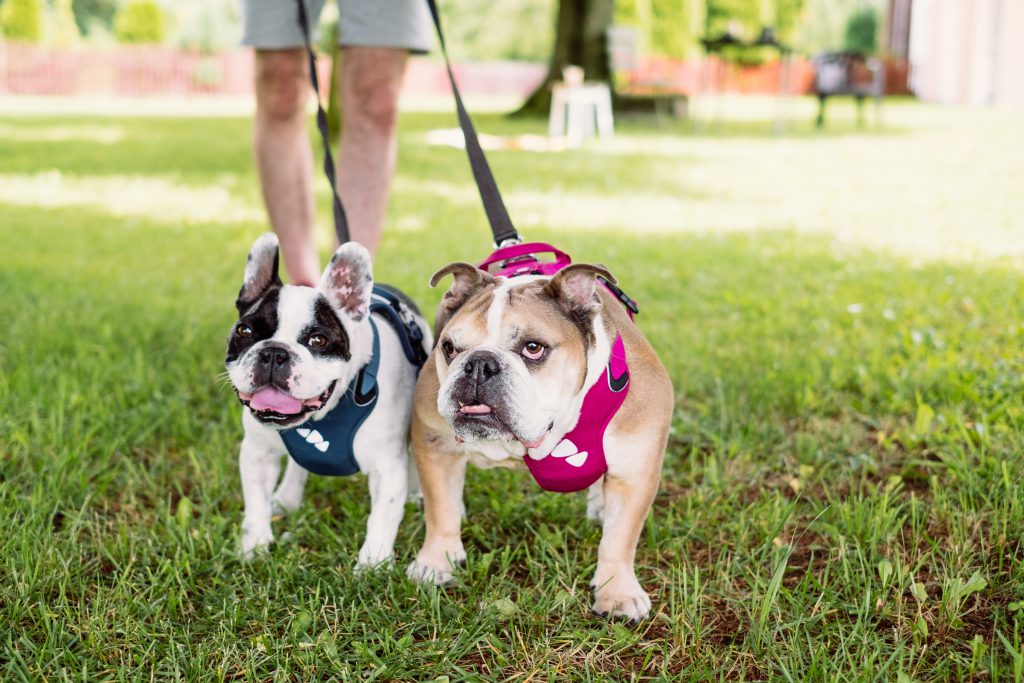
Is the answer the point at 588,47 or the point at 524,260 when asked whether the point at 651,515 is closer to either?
the point at 524,260

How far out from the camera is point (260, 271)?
2.65 metres

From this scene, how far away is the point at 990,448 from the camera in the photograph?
307 cm

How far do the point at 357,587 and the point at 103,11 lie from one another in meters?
51.4

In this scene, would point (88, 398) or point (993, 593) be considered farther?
point (88, 398)

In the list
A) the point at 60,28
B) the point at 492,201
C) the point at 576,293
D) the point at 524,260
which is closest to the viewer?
the point at 576,293

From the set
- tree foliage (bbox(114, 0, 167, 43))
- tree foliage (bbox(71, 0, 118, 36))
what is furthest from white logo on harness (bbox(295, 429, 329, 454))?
tree foliage (bbox(71, 0, 118, 36))

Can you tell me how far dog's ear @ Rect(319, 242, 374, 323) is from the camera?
2.64 m

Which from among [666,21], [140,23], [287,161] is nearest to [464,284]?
[287,161]

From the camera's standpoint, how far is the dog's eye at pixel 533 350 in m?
2.33

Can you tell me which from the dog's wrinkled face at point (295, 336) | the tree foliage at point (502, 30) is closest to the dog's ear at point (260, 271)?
the dog's wrinkled face at point (295, 336)

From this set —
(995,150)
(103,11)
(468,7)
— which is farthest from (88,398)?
(468,7)

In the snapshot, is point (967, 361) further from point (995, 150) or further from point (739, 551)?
point (995, 150)

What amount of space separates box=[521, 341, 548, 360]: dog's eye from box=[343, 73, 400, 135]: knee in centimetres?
197

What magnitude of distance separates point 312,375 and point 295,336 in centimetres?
14
